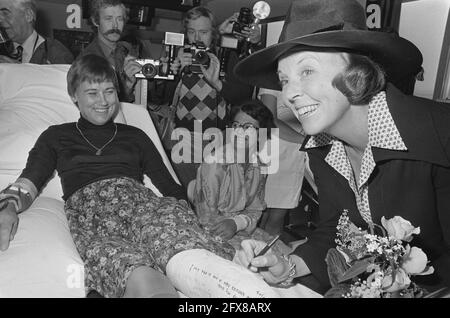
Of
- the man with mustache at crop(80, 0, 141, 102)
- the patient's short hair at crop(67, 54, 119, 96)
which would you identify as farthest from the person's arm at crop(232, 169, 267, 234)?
the man with mustache at crop(80, 0, 141, 102)

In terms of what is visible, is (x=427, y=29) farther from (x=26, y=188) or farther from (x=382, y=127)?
(x=26, y=188)

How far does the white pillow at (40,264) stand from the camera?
1180 mm

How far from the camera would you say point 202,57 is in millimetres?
2387

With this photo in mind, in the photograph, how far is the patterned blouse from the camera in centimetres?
197

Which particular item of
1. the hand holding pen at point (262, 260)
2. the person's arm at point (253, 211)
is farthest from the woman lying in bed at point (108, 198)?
the person's arm at point (253, 211)

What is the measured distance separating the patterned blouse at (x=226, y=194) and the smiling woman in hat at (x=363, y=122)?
2.48 ft

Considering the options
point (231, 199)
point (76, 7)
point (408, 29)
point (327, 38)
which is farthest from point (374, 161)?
point (76, 7)

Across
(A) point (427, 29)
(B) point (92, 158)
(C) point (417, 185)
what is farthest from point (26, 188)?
(A) point (427, 29)

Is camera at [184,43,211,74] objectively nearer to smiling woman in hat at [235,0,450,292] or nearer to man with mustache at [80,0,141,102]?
man with mustache at [80,0,141,102]

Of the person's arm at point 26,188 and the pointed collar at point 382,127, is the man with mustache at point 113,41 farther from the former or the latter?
the pointed collar at point 382,127

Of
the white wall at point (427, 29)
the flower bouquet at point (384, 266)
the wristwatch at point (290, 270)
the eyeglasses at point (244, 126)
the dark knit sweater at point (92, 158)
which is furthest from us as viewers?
the white wall at point (427, 29)

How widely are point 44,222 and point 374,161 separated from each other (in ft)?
3.41

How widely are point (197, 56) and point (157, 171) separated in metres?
0.82
